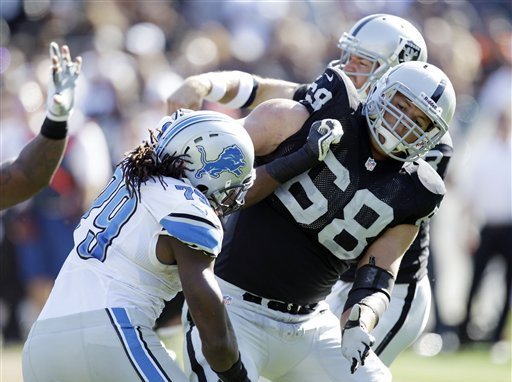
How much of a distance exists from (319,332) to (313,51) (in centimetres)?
801

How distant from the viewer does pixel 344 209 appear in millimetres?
4656

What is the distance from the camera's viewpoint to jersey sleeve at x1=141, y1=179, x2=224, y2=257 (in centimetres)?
375

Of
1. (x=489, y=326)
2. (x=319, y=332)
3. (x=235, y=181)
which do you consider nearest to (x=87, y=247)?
(x=235, y=181)

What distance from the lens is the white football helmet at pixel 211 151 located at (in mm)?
3965

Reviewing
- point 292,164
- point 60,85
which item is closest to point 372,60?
point 292,164

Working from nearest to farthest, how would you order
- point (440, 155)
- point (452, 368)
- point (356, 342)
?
point (356, 342)
point (440, 155)
point (452, 368)

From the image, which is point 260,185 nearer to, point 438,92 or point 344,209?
point 344,209

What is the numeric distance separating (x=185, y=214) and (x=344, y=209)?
3.57ft

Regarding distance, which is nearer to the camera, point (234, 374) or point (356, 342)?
point (234, 374)

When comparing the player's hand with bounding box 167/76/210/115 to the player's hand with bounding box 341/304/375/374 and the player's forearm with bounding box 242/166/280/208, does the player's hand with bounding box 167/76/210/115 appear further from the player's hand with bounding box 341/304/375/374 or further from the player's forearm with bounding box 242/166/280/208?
A: the player's hand with bounding box 341/304/375/374

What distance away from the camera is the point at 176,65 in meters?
11.9

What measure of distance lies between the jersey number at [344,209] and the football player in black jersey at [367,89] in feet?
2.45

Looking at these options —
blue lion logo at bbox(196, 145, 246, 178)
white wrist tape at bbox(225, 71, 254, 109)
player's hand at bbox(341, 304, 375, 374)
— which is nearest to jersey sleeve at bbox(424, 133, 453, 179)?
white wrist tape at bbox(225, 71, 254, 109)

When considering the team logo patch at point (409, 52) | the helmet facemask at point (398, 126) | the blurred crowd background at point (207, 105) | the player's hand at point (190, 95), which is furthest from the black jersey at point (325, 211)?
the blurred crowd background at point (207, 105)
